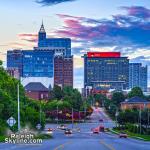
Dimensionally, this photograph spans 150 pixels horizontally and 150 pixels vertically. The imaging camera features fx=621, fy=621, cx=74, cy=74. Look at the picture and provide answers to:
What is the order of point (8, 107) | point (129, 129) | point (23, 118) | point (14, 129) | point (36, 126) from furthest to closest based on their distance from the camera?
point (129, 129) → point (36, 126) → point (23, 118) → point (8, 107) → point (14, 129)

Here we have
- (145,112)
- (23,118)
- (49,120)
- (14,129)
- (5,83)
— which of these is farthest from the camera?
(49,120)

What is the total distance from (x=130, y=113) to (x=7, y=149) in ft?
417

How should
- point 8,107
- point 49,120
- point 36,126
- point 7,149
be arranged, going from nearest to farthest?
point 7,149 < point 8,107 < point 36,126 < point 49,120

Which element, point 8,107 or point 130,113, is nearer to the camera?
point 8,107

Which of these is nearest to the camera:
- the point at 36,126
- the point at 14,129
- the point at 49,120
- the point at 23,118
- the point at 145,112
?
the point at 14,129

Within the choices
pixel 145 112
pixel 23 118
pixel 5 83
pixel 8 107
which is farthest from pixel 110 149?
pixel 145 112

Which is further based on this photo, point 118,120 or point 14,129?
point 118,120

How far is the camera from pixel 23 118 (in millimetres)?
86562

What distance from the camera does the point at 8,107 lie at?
265 ft

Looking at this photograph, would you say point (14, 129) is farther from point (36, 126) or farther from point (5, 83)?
point (5, 83)

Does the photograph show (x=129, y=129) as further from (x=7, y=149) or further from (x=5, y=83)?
(x=7, y=149)

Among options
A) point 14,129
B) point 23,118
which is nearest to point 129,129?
point 23,118

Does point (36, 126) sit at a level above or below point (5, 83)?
below

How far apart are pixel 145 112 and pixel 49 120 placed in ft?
135
